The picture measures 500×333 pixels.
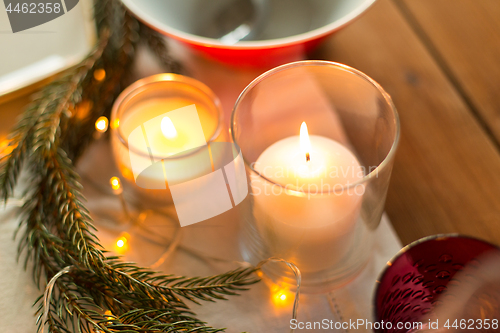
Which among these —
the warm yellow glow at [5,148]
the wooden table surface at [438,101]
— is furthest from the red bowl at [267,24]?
the warm yellow glow at [5,148]

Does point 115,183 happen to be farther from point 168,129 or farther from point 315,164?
point 315,164

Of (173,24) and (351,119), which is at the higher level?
(173,24)

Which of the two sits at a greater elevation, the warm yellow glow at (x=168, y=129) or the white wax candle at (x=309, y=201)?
the warm yellow glow at (x=168, y=129)

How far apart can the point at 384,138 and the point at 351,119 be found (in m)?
0.05

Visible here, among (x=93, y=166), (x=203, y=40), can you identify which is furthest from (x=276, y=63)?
(x=93, y=166)

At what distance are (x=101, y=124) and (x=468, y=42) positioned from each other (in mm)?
364

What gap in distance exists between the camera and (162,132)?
0.38m

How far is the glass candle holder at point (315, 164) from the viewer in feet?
0.93

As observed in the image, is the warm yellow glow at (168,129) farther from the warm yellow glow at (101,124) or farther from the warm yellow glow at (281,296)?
the warm yellow glow at (281,296)

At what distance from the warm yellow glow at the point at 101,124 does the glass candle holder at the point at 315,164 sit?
0.44 ft

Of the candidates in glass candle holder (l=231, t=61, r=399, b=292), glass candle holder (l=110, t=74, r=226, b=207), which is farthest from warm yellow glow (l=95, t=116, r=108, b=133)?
glass candle holder (l=231, t=61, r=399, b=292)

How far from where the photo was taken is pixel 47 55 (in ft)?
1.36

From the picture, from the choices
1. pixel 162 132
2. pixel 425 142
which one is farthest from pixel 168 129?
pixel 425 142

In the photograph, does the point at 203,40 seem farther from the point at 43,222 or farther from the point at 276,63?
the point at 43,222
